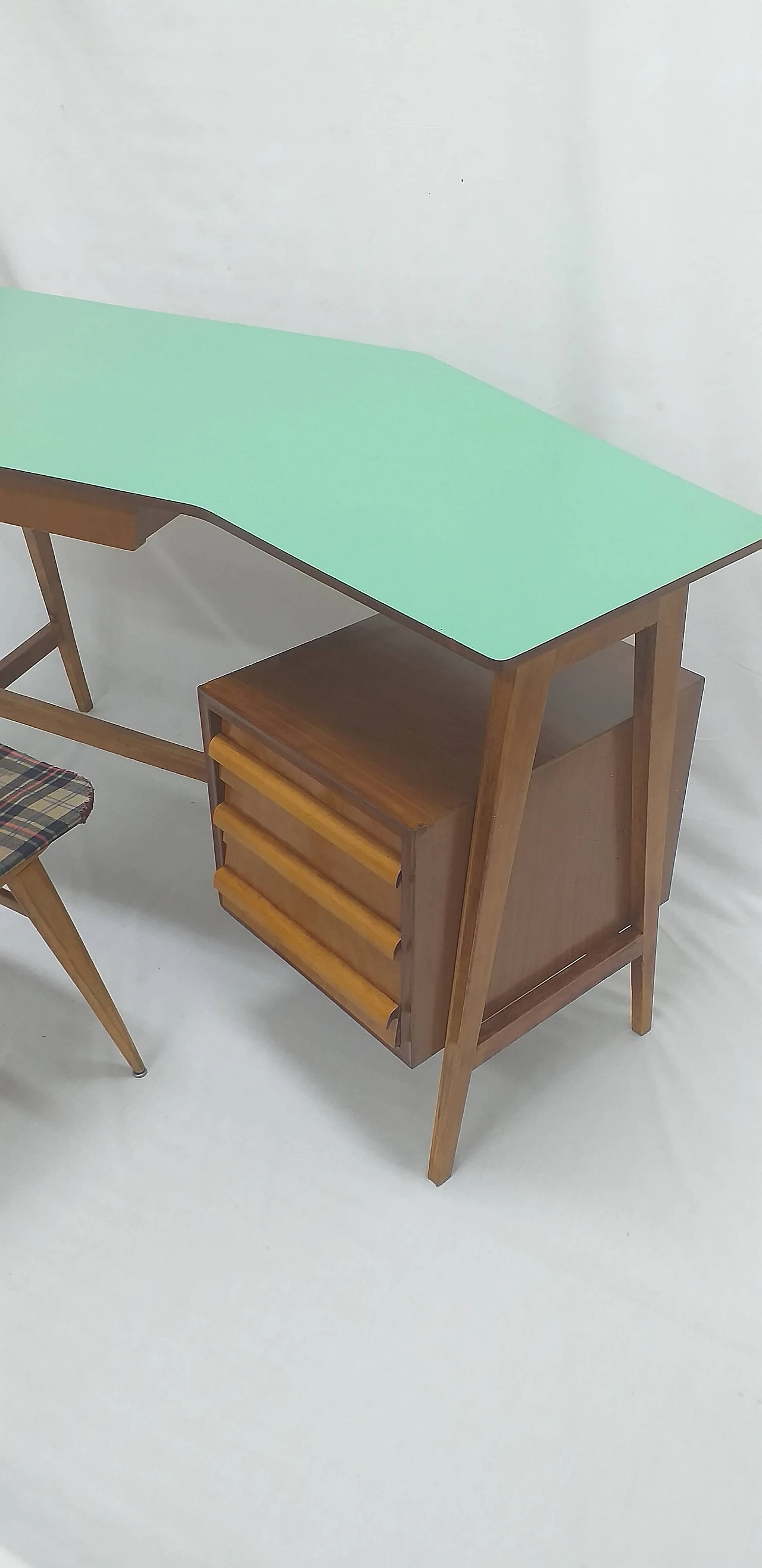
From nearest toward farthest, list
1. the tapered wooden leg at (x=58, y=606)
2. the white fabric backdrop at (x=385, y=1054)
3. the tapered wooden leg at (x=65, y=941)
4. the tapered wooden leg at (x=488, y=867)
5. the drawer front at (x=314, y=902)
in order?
the tapered wooden leg at (x=488, y=867), the white fabric backdrop at (x=385, y=1054), the drawer front at (x=314, y=902), the tapered wooden leg at (x=65, y=941), the tapered wooden leg at (x=58, y=606)

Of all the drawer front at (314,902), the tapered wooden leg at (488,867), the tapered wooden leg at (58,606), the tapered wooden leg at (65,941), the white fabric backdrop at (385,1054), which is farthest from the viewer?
the tapered wooden leg at (58,606)

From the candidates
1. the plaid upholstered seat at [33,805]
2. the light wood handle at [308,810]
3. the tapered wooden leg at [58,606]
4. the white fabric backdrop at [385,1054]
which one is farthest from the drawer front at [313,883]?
the tapered wooden leg at [58,606]

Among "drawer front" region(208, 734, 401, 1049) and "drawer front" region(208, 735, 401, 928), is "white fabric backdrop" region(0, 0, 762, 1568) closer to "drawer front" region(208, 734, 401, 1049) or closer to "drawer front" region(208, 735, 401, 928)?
"drawer front" region(208, 734, 401, 1049)

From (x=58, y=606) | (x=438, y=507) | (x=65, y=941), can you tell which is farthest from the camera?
(x=58, y=606)

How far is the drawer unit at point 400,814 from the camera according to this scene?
1313mm

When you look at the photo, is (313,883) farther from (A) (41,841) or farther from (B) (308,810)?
(A) (41,841)

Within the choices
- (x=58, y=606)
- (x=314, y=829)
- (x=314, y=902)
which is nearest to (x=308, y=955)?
(x=314, y=902)

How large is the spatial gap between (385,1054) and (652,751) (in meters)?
0.65

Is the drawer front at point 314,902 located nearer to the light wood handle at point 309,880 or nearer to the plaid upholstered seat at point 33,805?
the light wood handle at point 309,880

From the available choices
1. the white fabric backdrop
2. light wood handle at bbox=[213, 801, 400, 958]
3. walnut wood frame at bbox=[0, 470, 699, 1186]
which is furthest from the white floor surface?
light wood handle at bbox=[213, 801, 400, 958]

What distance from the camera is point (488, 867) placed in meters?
1.27

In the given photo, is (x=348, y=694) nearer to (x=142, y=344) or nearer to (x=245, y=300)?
(x=142, y=344)

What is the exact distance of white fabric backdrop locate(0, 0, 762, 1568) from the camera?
1265 millimetres

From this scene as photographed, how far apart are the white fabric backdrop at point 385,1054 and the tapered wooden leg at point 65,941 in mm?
76
